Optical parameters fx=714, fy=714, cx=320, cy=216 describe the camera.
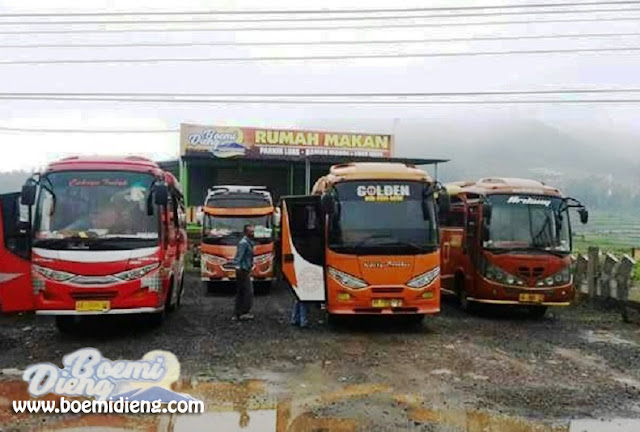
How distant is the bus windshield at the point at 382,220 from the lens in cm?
1207

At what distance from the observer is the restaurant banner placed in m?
32.2

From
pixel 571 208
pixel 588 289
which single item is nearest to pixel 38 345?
pixel 571 208

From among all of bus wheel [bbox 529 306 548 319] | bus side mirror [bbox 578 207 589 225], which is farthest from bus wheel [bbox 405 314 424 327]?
bus side mirror [bbox 578 207 589 225]

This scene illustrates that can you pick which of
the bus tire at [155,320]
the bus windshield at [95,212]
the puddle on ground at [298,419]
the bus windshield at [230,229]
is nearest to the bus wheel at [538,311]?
the bus windshield at [230,229]

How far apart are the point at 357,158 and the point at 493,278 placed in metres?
19.7

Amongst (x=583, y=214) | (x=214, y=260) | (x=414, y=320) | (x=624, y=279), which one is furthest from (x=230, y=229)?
(x=624, y=279)

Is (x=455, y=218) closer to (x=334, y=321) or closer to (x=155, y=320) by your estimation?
(x=334, y=321)

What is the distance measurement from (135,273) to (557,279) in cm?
819

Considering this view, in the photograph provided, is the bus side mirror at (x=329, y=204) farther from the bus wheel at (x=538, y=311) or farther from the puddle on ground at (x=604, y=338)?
the bus wheel at (x=538, y=311)

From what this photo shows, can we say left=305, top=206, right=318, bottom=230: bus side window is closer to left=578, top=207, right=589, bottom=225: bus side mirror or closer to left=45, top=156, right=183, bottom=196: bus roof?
left=45, top=156, right=183, bottom=196: bus roof

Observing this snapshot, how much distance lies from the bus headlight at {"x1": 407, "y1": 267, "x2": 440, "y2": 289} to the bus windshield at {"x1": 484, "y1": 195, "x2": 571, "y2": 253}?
265cm

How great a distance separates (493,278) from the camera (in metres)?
14.2

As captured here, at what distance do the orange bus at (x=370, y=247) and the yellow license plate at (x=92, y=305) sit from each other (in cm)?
329

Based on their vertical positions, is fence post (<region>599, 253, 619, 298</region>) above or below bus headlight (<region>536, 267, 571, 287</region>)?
below
